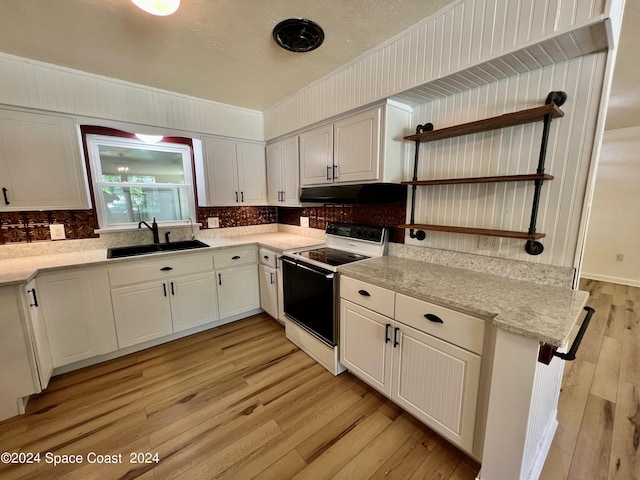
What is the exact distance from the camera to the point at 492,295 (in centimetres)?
135

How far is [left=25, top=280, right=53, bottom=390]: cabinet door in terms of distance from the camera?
1.76m

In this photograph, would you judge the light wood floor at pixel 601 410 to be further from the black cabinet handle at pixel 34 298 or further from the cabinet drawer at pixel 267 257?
the black cabinet handle at pixel 34 298

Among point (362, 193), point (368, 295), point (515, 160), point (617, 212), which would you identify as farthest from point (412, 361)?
point (617, 212)

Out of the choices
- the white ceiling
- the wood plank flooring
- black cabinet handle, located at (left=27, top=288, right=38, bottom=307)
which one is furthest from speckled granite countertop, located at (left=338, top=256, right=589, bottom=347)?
black cabinet handle, located at (left=27, top=288, right=38, bottom=307)

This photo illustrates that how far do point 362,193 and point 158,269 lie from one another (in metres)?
1.95

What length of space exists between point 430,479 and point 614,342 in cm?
259

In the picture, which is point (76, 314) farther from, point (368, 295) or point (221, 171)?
point (368, 295)

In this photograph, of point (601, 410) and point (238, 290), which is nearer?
point (601, 410)

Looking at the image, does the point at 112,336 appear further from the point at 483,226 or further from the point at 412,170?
the point at 483,226

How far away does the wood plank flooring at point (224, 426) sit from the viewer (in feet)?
4.59

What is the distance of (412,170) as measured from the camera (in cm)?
204

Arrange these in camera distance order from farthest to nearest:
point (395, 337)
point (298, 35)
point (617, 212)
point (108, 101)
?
point (617, 212) → point (108, 101) → point (298, 35) → point (395, 337)

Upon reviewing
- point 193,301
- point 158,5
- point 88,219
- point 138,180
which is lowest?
point 193,301

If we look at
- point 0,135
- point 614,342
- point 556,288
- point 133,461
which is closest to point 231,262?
point 133,461
